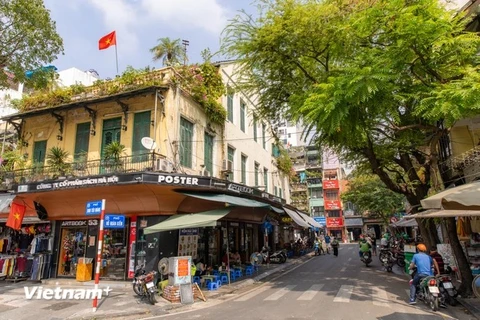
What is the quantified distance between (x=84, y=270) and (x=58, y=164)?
187 inches

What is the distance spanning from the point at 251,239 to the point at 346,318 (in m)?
14.2

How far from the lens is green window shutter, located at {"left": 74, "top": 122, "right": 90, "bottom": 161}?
1493cm

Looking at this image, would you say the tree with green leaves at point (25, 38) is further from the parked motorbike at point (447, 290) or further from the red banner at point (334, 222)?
the red banner at point (334, 222)

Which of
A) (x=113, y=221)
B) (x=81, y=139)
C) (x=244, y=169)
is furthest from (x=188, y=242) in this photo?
(x=244, y=169)

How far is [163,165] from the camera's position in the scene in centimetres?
1284

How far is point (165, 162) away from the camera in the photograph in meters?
12.9

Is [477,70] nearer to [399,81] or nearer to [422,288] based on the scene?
[399,81]

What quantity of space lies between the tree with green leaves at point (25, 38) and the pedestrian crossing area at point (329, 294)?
11.8 meters

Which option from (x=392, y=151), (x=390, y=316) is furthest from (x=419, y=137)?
(x=390, y=316)

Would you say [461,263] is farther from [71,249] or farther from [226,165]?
[71,249]

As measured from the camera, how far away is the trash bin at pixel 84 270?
1377 centimetres

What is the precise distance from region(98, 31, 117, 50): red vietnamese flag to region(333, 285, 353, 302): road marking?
14218 millimetres

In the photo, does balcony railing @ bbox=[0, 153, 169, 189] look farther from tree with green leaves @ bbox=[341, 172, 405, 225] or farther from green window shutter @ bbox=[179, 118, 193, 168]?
tree with green leaves @ bbox=[341, 172, 405, 225]

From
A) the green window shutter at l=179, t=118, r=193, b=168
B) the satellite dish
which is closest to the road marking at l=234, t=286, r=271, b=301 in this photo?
the green window shutter at l=179, t=118, r=193, b=168
